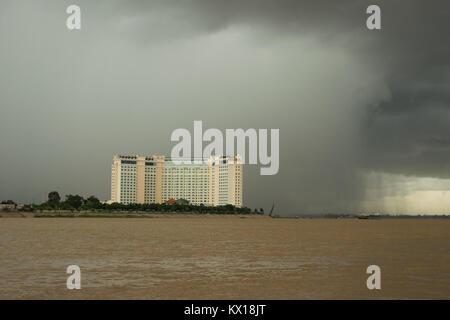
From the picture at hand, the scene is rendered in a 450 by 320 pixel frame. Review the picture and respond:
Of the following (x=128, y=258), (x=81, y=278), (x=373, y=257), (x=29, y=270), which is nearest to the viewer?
(x=81, y=278)

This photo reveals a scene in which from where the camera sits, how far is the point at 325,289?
92.5 feet

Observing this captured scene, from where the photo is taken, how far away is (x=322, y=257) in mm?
46406
